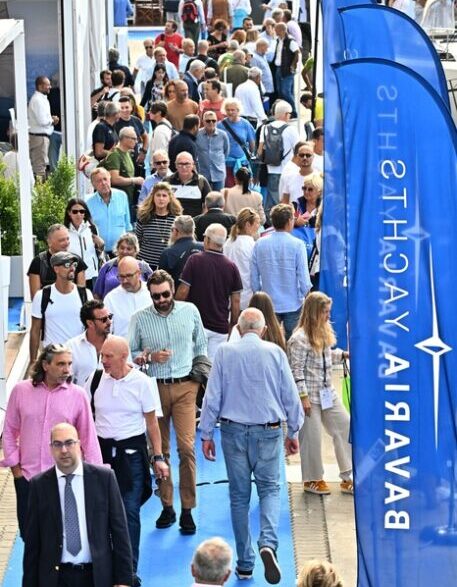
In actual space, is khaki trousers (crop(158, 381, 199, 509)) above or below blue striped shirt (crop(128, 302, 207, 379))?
below

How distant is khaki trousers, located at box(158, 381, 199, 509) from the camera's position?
1080 centimetres

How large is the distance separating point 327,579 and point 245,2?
94.6ft

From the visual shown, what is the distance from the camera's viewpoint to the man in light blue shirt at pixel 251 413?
989 centimetres

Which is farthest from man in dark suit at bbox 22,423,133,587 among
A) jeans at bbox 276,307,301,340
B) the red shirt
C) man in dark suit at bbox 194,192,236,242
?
the red shirt

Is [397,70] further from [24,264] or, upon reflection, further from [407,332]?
[24,264]

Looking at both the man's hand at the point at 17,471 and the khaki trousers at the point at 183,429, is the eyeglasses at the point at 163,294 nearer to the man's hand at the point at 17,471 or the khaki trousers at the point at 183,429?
the khaki trousers at the point at 183,429

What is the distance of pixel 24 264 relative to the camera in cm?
1559

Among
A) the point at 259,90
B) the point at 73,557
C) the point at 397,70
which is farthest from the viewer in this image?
the point at 259,90

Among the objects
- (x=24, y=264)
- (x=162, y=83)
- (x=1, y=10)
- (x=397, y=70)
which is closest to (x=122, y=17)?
(x=162, y=83)

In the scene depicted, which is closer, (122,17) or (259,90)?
(259,90)

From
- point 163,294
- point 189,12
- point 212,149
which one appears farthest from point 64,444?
point 189,12

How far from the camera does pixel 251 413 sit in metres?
9.89

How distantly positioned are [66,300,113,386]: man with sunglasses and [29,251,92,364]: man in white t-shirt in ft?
3.97

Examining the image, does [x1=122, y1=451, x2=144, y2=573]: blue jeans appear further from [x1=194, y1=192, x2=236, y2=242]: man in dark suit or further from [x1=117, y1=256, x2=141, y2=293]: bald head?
[x1=194, y1=192, x2=236, y2=242]: man in dark suit
